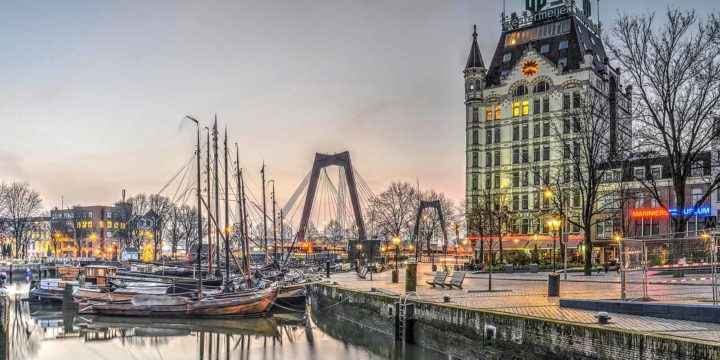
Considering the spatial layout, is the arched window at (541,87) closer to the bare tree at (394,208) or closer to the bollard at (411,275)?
the bare tree at (394,208)

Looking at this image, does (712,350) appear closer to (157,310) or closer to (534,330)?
(534,330)

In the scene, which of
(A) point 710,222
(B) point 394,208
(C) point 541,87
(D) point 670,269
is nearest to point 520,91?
(C) point 541,87

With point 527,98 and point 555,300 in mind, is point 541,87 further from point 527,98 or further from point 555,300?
point 555,300

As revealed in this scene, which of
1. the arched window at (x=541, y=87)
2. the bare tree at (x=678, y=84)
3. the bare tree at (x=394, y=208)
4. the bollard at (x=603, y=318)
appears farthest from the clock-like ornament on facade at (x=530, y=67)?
the bollard at (x=603, y=318)

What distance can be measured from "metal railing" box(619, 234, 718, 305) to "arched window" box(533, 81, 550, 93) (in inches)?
2499

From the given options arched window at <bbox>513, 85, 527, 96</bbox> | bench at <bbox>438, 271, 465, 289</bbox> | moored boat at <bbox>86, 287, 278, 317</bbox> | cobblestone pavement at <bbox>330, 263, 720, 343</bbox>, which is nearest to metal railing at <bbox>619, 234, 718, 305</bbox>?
cobblestone pavement at <bbox>330, 263, 720, 343</bbox>

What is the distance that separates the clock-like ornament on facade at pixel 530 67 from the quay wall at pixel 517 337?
57333 mm

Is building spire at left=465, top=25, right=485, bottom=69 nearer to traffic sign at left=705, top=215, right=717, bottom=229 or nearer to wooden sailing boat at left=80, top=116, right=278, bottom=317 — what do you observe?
wooden sailing boat at left=80, top=116, right=278, bottom=317

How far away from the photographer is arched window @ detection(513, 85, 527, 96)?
82881 mm

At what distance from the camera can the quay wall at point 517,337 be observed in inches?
600

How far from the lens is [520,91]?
3282 inches

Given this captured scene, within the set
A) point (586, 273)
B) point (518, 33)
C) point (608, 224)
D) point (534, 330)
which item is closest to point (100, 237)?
point (518, 33)

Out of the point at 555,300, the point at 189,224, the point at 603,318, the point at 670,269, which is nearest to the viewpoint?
the point at 603,318

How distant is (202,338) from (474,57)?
62949 millimetres
